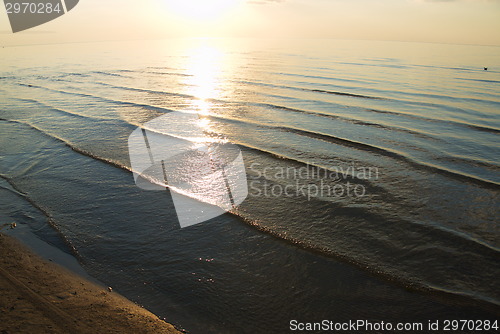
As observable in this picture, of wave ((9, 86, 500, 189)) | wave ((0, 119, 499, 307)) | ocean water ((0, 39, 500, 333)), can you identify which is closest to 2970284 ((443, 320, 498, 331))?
ocean water ((0, 39, 500, 333))

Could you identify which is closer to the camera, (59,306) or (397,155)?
(59,306)

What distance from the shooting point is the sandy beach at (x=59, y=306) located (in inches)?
152

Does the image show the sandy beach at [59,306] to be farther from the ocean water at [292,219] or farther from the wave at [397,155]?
the wave at [397,155]

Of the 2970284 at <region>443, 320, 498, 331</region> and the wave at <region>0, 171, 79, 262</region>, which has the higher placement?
the wave at <region>0, 171, 79, 262</region>

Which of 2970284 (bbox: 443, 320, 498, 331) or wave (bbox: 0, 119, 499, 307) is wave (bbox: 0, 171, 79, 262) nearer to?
wave (bbox: 0, 119, 499, 307)

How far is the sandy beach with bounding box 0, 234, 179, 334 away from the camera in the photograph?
3.86 m

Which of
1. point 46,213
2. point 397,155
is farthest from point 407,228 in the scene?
point 46,213

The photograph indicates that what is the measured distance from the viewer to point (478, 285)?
16.3 feet

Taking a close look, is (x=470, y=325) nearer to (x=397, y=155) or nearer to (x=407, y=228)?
(x=407, y=228)

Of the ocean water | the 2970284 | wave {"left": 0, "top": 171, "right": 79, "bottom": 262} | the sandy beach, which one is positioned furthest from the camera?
wave {"left": 0, "top": 171, "right": 79, "bottom": 262}

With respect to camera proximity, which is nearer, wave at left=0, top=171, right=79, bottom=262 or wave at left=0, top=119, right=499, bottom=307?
wave at left=0, top=119, right=499, bottom=307

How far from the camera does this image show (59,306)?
4.19m

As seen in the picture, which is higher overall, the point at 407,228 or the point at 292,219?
the point at 292,219

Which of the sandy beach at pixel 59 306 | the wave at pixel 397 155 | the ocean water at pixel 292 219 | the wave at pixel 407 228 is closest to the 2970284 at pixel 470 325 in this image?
the ocean water at pixel 292 219
